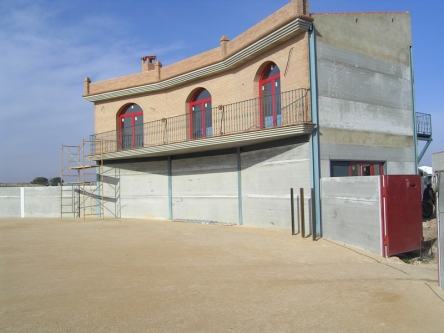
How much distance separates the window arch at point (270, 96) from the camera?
14.6 m

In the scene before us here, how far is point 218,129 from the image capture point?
17047 mm

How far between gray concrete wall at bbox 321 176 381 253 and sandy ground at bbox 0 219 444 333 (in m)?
0.41

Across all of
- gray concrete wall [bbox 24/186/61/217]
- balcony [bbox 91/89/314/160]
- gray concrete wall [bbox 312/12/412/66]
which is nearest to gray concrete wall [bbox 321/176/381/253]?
balcony [bbox 91/89/314/160]

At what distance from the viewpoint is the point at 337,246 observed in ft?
35.4

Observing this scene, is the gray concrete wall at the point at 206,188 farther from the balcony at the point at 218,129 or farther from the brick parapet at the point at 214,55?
the brick parapet at the point at 214,55

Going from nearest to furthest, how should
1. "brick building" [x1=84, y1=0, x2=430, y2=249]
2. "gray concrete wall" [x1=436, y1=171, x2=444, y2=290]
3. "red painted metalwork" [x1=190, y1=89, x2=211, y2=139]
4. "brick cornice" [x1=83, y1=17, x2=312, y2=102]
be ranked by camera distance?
"gray concrete wall" [x1=436, y1=171, x2=444, y2=290]
"brick cornice" [x1=83, y1=17, x2=312, y2=102]
"brick building" [x1=84, y1=0, x2=430, y2=249]
"red painted metalwork" [x1=190, y1=89, x2=211, y2=139]

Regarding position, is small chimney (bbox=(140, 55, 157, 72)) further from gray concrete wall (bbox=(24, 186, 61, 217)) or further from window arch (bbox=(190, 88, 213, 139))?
gray concrete wall (bbox=(24, 186, 61, 217))

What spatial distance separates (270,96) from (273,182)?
3277mm

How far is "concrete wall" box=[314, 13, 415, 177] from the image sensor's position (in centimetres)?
1341

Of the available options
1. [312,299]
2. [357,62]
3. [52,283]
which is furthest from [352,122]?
[52,283]

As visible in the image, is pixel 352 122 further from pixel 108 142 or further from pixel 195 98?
pixel 108 142

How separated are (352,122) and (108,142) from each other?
12.9 meters

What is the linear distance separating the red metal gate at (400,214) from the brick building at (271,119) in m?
3.02

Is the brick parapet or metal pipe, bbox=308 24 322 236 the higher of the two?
the brick parapet
